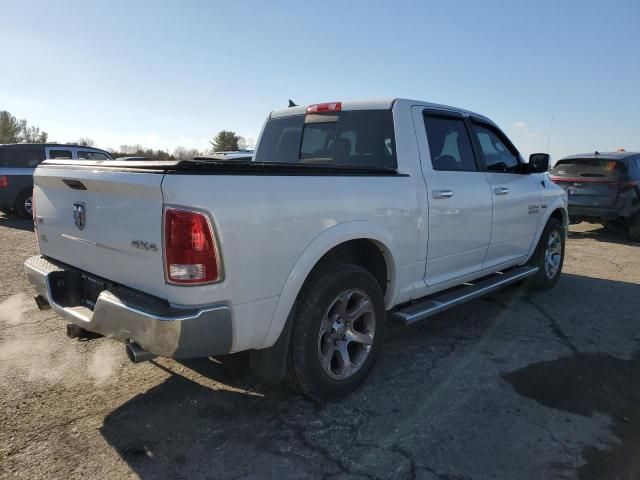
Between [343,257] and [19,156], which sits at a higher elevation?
[19,156]

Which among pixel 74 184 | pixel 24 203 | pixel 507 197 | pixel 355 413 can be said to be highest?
pixel 74 184

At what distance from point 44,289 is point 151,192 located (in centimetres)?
131

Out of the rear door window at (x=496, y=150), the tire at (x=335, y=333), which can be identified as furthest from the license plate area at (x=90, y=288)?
the rear door window at (x=496, y=150)

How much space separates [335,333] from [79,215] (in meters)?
1.70

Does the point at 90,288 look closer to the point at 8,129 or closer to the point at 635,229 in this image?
the point at 635,229

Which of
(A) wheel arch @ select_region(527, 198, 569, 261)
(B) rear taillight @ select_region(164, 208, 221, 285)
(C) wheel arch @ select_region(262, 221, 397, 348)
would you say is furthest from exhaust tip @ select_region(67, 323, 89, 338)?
(A) wheel arch @ select_region(527, 198, 569, 261)

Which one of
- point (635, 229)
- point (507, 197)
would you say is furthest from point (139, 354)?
point (635, 229)

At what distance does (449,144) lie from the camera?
4094 mm

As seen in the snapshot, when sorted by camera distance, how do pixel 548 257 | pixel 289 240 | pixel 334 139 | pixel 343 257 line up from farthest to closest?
pixel 548 257
pixel 334 139
pixel 343 257
pixel 289 240

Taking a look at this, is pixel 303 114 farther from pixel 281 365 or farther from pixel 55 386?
pixel 55 386

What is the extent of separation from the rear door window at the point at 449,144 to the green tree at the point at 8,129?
55.8 metres

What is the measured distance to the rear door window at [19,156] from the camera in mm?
11438

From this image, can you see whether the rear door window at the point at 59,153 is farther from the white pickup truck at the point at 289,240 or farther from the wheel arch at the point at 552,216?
the wheel arch at the point at 552,216

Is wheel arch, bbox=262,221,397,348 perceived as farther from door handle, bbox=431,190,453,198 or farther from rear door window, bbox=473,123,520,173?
rear door window, bbox=473,123,520,173
